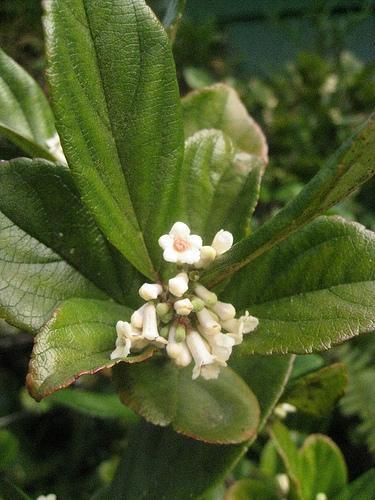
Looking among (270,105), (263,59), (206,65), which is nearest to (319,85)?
(270,105)

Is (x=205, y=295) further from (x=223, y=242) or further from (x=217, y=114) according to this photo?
(x=217, y=114)

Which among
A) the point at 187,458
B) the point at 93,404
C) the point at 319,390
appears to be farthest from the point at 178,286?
the point at 93,404

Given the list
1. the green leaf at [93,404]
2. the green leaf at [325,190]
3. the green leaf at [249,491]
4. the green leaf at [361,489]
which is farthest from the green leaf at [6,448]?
the green leaf at [325,190]

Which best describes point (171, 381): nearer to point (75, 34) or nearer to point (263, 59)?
point (75, 34)

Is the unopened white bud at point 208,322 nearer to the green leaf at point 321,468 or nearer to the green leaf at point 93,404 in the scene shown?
the green leaf at point 321,468

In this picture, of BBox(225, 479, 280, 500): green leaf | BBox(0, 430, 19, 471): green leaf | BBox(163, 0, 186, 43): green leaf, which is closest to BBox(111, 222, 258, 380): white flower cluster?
BBox(163, 0, 186, 43): green leaf

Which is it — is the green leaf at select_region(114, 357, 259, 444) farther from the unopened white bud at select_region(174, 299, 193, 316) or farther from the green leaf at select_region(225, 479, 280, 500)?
the green leaf at select_region(225, 479, 280, 500)

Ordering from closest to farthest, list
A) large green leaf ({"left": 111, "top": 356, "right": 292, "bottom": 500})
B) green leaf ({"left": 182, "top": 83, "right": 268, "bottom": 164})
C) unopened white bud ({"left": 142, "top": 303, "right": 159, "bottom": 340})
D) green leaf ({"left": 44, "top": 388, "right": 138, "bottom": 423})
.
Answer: unopened white bud ({"left": 142, "top": 303, "right": 159, "bottom": 340}) < large green leaf ({"left": 111, "top": 356, "right": 292, "bottom": 500}) < green leaf ({"left": 182, "top": 83, "right": 268, "bottom": 164}) < green leaf ({"left": 44, "top": 388, "right": 138, "bottom": 423})

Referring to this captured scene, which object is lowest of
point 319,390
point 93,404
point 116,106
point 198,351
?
point 93,404
